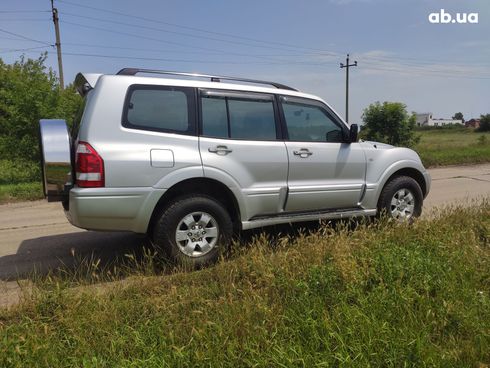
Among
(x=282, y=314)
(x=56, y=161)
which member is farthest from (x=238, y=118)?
(x=282, y=314)

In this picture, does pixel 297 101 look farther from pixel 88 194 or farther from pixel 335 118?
pixel 88 194

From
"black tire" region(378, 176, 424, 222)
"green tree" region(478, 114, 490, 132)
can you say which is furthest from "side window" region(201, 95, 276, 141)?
"green tree" region(478, 114, 490, 132)

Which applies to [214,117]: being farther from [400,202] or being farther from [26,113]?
[26,113]

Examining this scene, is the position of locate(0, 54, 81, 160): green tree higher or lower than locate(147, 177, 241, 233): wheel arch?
higher

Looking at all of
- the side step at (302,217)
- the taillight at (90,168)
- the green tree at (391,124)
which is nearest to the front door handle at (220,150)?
the side step at (302,217)

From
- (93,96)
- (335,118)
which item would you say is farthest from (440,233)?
(93,96)

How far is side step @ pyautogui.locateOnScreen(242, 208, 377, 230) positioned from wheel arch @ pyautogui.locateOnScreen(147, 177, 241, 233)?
7.3 inches

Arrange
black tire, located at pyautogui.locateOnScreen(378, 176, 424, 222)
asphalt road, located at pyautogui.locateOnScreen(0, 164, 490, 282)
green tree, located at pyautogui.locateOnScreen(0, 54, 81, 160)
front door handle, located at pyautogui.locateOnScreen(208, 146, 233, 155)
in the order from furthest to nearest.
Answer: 1. green tree, located at pyautogui.locateOnScreen(0, 54, 81, 160)
2. black tire, located at pyautogui.locateOnScreen(378, 176, 424, 222)
3. asphalt road, located at pyautogui.locateOnScreen(0, 164, 490, 282)
4. front door handle, located at pyautogui.locateOnScreen(208, 146, 233, 155)

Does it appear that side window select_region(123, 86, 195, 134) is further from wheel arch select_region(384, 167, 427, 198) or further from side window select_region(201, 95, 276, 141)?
wheel arch select_region(384, 167, 427, 198)

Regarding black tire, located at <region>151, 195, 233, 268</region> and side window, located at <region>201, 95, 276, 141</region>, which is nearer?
black tire, located at <region>151, 195, 233, 268</region>

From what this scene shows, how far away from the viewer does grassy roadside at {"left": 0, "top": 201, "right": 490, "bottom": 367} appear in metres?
2.59

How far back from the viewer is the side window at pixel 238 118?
4.58m

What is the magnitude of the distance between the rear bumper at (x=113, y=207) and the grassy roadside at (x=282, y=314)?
567 mm

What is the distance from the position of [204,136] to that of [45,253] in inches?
99.1
